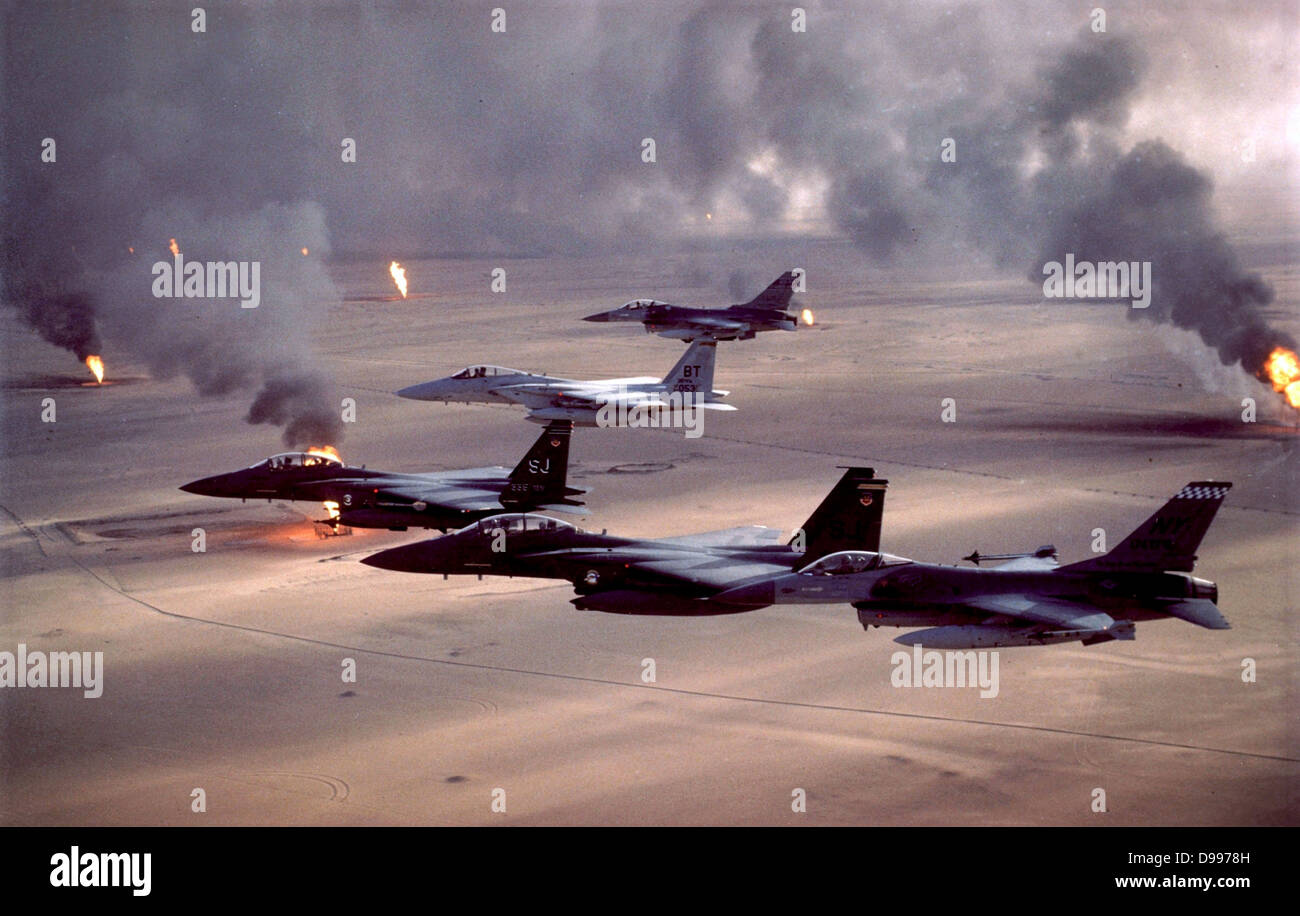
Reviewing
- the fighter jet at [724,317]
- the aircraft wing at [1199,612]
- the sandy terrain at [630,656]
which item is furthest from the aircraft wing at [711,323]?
the aircraft wing at [1199,612]

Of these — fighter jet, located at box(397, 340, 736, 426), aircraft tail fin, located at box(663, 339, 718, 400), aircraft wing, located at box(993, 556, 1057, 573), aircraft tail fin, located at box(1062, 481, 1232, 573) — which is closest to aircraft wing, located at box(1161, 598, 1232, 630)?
aircraft tail fin, located at box(1062, 481, 1232, 573)

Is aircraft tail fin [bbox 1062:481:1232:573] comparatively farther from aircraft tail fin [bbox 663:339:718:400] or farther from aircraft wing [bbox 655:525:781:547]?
aircraft tail fin [bbox 663:339:718:400]

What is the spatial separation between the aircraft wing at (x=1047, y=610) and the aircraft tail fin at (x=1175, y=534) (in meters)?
1.75

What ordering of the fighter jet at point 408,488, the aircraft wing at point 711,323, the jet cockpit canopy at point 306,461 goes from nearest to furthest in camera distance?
the fighter jet at point 408,488
the jet cockpit canopy at point 306,461
the aircraft wing at point 711,323

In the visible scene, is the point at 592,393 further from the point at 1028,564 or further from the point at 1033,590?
the point at 1033,590

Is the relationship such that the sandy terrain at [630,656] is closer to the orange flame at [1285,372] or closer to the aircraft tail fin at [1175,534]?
the orange flame at [1285,372]

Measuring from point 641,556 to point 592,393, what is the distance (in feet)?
87.4

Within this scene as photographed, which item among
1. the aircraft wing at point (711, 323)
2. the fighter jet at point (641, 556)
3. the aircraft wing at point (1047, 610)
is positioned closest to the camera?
the aircraft wing at point (1047, 610)

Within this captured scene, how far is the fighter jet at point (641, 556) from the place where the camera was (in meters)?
43.2

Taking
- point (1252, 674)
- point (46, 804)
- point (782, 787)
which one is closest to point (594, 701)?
point (782, 787)

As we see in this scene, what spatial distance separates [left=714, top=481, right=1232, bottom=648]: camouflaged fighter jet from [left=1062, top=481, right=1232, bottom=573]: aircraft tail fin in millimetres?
25

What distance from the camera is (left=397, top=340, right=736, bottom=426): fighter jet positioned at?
69.3 meters

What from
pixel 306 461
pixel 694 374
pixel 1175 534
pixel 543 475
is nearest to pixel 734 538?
pixel 543 475

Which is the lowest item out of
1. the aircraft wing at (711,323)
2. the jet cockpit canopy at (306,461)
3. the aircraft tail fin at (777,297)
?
the jet cockpit canopy at (306,461)
